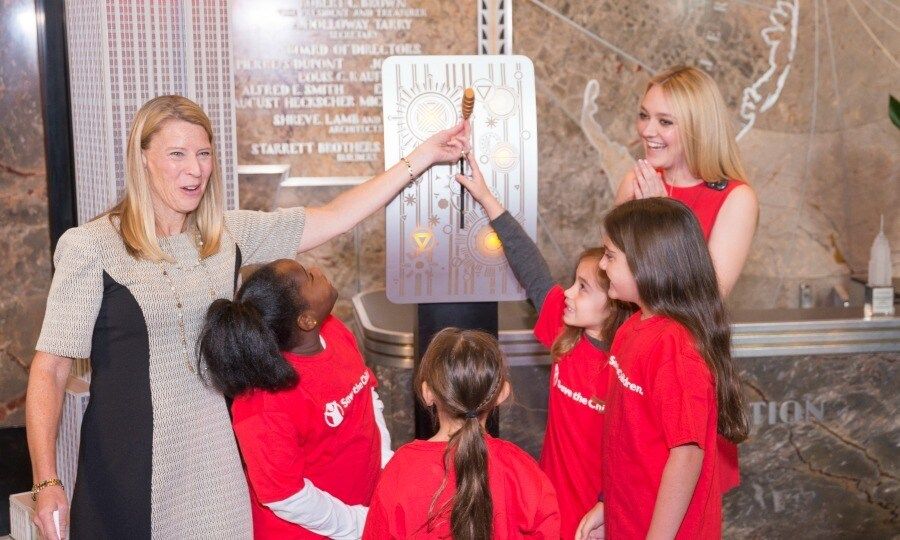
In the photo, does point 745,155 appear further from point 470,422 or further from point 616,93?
point 470,422

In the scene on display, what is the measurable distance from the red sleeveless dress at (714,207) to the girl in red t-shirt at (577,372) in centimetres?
25

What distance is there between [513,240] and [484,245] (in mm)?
71

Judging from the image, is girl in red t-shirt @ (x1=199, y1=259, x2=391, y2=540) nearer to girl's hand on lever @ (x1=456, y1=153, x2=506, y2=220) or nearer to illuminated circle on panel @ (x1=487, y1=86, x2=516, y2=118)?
girl's hand on lever @ (x1=456, y1=153, x2=506, y2=220)

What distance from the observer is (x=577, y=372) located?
A: 83.6 inches

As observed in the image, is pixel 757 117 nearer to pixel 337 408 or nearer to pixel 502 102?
pixel 502 102

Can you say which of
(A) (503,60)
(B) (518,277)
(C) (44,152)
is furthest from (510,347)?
(C) (44,152)

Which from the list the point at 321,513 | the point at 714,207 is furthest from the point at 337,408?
the point at 714,207

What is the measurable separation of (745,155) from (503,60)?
2.23m

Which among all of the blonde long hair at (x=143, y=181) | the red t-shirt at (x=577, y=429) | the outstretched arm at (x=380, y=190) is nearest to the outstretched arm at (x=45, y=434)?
the blonde long hair at (x=143, y=181)

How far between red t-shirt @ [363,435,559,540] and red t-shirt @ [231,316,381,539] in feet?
0.74

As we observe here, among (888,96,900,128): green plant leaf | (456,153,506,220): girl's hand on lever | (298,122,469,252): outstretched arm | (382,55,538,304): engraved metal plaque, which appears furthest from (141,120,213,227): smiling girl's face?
(888,96,900,128): green plant leaf

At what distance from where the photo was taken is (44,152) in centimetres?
365

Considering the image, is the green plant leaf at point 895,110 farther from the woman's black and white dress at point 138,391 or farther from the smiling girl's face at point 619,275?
the woman's black and white dress at point 138,391

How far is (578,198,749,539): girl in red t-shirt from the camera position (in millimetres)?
1759
